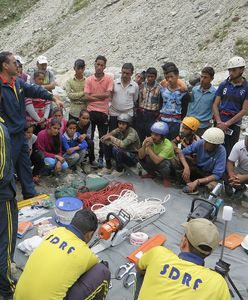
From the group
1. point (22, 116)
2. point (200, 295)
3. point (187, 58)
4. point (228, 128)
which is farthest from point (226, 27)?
point (200, 295)

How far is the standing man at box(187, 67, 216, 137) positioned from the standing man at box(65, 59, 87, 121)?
1.91 m

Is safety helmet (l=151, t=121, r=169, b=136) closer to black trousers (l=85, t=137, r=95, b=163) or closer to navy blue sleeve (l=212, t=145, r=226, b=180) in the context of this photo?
navy blue sleeve (l=212, t=145, r=226, b=180)

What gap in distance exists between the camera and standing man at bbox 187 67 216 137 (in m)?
6.71

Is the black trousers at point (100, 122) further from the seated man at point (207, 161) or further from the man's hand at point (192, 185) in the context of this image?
the man's hand at point (192, 185)

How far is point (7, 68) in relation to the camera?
4859 millimetres

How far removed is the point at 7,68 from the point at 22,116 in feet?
2.31

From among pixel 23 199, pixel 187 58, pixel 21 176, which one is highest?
pixel 21 176

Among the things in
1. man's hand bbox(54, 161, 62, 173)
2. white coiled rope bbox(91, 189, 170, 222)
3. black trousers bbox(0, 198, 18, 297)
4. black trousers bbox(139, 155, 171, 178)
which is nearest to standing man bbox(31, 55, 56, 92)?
man's hand bbox(54, 161, 62, 173)

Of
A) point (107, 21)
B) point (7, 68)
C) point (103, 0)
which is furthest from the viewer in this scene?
point (103, 0)

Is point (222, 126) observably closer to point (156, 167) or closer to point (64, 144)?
point (156, 167)

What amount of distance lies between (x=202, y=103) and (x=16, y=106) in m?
3.12

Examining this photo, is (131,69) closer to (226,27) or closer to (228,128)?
(228,128)

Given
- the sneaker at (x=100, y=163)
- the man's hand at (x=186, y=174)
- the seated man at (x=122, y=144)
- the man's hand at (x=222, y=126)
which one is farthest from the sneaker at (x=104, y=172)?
the man's hand at (x=222, y=126)

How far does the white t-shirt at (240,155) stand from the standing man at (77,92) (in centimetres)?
277
